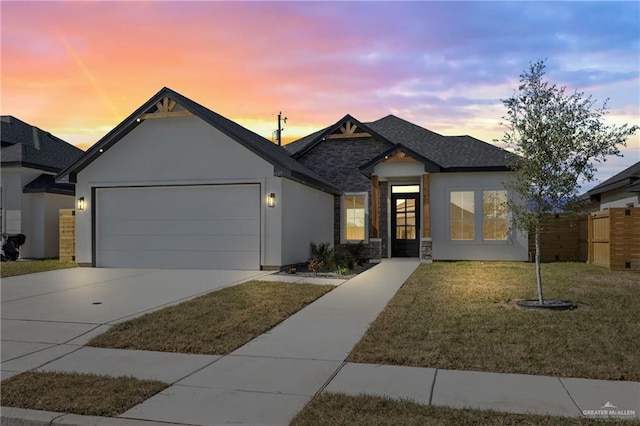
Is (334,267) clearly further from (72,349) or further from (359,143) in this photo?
(72,349)

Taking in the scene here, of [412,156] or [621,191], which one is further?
[621,191]

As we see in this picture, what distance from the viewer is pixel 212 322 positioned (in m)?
7.59

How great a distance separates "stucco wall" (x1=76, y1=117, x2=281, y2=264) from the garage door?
31 cm

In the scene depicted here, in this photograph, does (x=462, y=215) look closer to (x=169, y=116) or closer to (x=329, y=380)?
(x=169, y=116)

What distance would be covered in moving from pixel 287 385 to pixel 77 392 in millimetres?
1956

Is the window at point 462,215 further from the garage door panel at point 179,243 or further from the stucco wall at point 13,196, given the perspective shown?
the stucco wall at point 13,196

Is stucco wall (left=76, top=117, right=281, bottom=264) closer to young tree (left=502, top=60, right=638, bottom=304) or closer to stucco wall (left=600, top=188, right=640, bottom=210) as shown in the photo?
young tree (left=502, top=60, right=638, bottom=304)

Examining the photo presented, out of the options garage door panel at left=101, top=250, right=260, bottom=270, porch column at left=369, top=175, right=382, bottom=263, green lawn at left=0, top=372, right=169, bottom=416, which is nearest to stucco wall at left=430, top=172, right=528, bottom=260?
porch column at left=369, top=175, right=382, bottom=263

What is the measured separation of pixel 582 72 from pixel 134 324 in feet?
34.8

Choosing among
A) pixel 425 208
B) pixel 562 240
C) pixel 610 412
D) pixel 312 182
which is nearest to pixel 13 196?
pixel 312 182

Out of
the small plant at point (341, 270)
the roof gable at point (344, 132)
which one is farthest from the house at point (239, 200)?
the roof gable at point (344, 132)

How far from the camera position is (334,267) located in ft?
48.5

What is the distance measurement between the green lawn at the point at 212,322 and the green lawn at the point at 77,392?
1276 mm

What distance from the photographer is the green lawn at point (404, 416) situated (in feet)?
12.6
